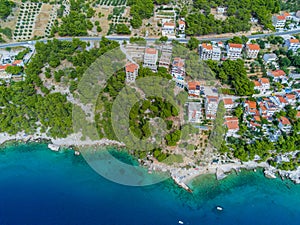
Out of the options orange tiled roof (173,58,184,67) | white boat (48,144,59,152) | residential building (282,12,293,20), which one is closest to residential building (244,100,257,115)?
orange tiled roof (173,58,184,67)

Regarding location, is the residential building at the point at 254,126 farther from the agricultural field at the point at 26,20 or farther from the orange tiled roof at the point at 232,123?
the agricultural field at the point at 26,20

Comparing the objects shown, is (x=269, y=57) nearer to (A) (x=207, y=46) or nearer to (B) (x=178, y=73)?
(A) (x=207, y=46)

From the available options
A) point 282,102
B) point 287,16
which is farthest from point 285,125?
point 287,16

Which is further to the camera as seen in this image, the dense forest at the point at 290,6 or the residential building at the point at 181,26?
the dense forest at the point at 290,6

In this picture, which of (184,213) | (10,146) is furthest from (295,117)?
(10,146)

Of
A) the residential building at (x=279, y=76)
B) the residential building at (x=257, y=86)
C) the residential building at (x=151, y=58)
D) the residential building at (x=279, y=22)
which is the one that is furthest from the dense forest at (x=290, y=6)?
the residential building at (x=151, y=58)
